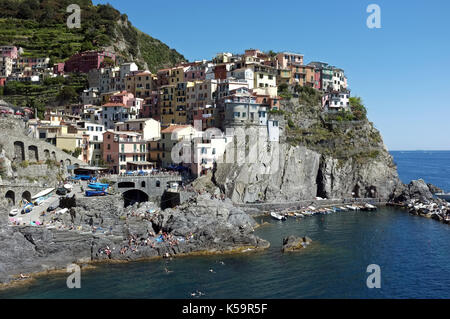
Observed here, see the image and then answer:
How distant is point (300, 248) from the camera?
51.5 meters

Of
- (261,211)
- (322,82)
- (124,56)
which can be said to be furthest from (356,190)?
(124,56)

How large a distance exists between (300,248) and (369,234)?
45.7ft

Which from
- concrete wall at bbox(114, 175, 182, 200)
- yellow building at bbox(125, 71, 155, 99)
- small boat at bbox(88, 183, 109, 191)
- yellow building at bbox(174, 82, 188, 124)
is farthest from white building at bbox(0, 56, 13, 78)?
small boat at bbox(88, 183, 109, 191)

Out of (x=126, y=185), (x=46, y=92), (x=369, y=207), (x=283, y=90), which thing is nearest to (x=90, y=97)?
Answer: (x=46, y=92)

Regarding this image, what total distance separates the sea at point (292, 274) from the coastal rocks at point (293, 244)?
2.86 ft

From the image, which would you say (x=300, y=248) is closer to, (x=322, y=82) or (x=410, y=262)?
(x=410, y=262)

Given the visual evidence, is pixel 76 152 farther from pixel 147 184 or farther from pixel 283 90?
pixel 283 90

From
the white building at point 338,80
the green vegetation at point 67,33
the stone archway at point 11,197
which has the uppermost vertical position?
the green vegetation at point 67,33

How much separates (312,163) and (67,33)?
9152 centimetres

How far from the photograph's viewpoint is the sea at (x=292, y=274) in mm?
37812

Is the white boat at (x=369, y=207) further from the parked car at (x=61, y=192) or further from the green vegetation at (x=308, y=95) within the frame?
the parked car at (x=61, y=192)

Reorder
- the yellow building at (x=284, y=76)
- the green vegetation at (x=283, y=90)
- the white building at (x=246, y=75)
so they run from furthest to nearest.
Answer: the yellow building at (x=284, y=76) → the green vegetation at (x=283, y=90) → the white building at (x=246, y=75)

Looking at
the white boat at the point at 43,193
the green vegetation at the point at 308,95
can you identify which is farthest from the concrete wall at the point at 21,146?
the green vegetation at the point at 308,95

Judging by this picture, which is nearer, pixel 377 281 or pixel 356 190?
pixel 377 281
